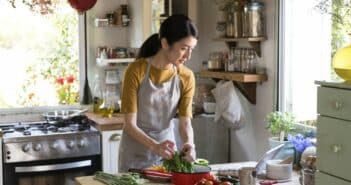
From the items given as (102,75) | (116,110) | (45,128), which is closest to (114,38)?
(102,75)

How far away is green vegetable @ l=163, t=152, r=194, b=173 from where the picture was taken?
2.37 meters

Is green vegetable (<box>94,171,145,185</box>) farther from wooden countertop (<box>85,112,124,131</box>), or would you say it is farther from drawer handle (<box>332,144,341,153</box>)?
wooden countertop (<box>85,112,124,131</box>)

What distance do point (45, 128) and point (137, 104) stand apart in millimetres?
1450

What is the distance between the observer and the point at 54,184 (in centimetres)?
380

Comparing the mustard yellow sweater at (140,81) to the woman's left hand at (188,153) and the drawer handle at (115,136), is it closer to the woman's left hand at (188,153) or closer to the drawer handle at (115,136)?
the woman's left hand at (188,153)

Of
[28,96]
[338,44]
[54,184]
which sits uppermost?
[338,44]

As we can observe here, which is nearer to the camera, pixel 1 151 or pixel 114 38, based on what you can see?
pixel 1 151

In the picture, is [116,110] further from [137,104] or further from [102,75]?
[137,104]

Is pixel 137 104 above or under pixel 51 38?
under

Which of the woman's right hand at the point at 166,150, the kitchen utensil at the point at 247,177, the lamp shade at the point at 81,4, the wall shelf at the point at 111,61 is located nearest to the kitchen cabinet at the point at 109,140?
the wall shelf at the point at 111,61

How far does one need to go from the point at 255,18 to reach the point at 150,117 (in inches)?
48.9

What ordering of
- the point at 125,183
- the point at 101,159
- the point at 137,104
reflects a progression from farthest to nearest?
the point at 101,159, the point at 137,104, the point at 125,183

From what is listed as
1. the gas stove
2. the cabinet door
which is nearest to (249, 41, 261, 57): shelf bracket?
the cabinet door

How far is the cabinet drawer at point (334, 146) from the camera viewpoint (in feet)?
6.34
